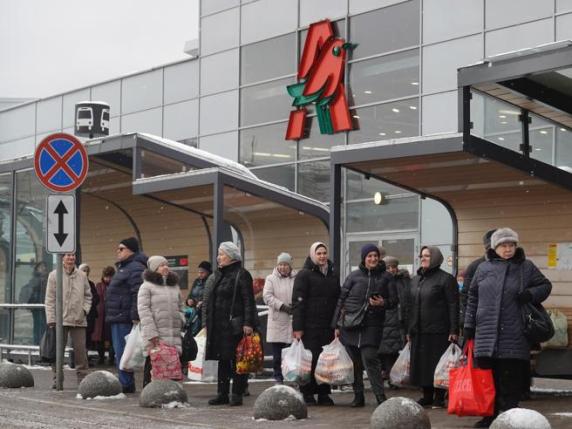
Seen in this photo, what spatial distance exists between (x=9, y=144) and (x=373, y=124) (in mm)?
18856

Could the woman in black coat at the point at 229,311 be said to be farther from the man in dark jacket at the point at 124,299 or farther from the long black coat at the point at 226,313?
the man in dark jacket at the point at 124,299

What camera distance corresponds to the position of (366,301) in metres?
12.8

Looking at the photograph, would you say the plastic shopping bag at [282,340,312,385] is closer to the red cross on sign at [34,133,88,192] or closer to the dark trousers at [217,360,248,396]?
the dark trousers at [217,360,248,396]

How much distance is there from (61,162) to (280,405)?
15.9 feet

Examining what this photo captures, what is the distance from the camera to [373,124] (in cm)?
2869

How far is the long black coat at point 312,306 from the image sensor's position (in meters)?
13.3

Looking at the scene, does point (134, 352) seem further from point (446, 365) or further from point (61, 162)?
point (446, 365)

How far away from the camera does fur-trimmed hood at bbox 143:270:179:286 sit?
1367cm

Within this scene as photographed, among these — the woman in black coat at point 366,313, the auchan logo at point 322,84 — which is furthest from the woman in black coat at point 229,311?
the auchan logo at point 322,84

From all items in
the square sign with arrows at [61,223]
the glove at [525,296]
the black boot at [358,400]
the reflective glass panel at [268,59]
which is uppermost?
the reflective glass panel at [268,59]

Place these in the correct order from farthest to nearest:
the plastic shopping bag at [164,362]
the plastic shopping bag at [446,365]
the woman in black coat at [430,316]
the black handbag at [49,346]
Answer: the black handbag at [49,346] < the plastic shopping bag at [164,362] < the woman in black coat at [430,316] < the plastic shopping bag at [446,365]

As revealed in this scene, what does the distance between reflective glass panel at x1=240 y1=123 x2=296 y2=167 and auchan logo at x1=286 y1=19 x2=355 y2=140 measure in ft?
1.77

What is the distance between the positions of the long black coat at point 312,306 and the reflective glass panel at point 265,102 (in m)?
18.0

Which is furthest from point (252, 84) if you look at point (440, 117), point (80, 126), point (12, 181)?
point (12, 181)
